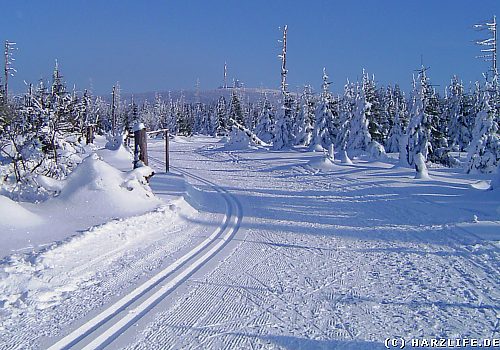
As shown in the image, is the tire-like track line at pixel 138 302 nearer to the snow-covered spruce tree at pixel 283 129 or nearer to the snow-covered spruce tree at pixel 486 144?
the snow-covered spruce tree at pixel 486 144

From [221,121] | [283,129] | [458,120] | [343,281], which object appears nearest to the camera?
[343,281]

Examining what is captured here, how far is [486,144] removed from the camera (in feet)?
98.4

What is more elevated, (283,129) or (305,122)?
(305,122)

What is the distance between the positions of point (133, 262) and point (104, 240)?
1.14 metres

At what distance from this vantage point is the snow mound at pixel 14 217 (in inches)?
308

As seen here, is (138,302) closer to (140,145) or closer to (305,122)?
(140,145)

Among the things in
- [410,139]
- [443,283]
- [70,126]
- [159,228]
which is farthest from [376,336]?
[410,139]

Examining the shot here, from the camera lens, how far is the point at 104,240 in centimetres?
787

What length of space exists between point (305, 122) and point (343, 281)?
37011 mm

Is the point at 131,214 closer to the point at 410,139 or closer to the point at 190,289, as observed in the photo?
the point at 190,289

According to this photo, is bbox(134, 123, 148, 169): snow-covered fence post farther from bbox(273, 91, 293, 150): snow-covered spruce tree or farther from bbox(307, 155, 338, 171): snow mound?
bbox(273, 91, 293, 150): snow-covered spruce tree

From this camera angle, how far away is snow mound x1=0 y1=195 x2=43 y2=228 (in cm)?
781

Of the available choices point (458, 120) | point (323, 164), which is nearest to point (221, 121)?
point (458, 120)

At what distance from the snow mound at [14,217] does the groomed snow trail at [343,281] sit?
12.4 ft
